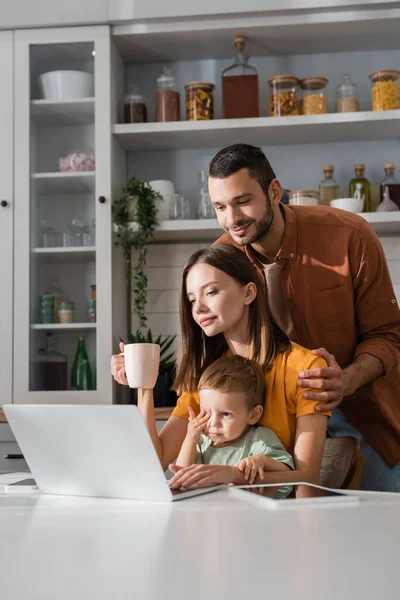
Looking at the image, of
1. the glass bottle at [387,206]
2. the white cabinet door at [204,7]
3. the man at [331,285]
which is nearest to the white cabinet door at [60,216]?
the white cabinet door at [204,7]

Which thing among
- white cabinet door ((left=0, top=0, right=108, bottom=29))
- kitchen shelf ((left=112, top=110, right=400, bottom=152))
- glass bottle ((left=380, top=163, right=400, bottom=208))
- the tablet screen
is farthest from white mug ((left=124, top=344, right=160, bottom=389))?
white cabinet door ((left=0, top=0, right=108, bottom=29))

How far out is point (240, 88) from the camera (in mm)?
3068

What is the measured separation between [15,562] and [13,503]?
1.23 ft

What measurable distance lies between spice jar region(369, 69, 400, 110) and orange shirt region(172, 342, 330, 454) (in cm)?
182

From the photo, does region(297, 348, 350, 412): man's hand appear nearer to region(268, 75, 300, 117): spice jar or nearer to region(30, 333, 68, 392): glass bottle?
region(30, 333, 68, 392): glass bottle

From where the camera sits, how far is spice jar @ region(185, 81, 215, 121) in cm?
305

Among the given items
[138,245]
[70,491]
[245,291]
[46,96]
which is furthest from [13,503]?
[46,96]

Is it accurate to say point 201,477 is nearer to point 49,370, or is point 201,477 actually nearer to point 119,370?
point 119,370

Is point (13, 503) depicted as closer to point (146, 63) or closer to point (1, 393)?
point (1, 393)

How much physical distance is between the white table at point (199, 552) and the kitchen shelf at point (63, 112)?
2376 millimetres

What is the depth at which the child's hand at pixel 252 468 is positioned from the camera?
1.12 meters

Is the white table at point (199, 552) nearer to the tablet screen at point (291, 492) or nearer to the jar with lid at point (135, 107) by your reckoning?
the tablet screen at point (291, 492)

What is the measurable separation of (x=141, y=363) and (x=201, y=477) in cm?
25

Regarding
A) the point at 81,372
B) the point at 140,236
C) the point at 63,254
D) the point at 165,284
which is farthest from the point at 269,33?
the point at 81,372
